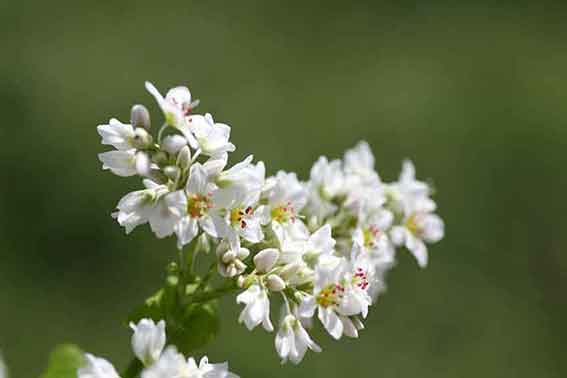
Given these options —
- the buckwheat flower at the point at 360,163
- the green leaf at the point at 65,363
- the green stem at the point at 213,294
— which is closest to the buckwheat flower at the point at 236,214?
the green stem at the point at 213,294

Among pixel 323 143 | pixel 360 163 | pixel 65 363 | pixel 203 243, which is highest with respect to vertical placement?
pixel 323 143

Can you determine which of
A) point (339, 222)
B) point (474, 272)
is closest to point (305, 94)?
point (474, 272)

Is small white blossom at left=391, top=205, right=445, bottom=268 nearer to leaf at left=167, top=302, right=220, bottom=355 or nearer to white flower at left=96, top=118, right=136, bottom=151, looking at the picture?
leaf at left=167, top=302, right=220, bottom=355

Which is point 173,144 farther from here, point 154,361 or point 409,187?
point 409,187

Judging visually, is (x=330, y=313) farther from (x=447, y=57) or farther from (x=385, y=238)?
(x=447, y=57)

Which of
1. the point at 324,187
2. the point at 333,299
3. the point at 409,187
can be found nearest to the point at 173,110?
the point at 333,299

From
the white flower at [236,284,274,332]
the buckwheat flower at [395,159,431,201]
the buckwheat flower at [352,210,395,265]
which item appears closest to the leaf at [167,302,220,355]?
the white flower at [236,284,274,332]

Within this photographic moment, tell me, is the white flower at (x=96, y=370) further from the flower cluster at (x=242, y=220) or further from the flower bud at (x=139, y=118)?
the flower bud at (x=139, y=118)

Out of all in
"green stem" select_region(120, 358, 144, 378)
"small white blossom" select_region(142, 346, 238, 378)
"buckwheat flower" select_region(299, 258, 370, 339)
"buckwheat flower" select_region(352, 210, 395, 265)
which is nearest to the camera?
"small white blossom" select_region(142, 346, 238, 378)
